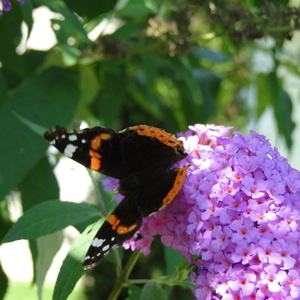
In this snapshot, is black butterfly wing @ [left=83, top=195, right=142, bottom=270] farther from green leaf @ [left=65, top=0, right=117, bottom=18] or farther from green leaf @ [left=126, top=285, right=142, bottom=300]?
green leaf @ [left=65, top=0, right=117, bottom=18]

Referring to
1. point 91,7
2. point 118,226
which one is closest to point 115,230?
point 118,226

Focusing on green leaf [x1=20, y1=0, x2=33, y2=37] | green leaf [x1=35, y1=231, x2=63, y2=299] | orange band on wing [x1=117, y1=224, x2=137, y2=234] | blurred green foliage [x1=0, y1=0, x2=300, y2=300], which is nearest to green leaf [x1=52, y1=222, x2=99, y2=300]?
blurred green foliage [x1=0, y1=0, x2=300, y2=300]

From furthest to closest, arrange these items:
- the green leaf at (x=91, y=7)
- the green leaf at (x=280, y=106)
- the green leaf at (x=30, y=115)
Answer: the green leaf at (x=280, y=106) → the green leaf at (x=91, y=7) → the green leaf at (x=30, y=115)

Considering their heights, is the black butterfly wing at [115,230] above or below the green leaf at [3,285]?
above

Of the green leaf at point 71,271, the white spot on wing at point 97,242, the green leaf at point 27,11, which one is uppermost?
the green leaf at point 27,11

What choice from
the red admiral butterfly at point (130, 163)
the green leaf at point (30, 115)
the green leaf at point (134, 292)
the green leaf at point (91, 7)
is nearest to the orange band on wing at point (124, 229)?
the red admiral butterfly at point (130, 163)

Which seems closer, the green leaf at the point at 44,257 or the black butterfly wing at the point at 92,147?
the black butterfly wing at the point at 92,147

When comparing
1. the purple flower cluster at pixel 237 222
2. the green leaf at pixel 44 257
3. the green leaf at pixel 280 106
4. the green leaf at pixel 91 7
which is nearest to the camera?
the purple flower cluster at pixel 237 222

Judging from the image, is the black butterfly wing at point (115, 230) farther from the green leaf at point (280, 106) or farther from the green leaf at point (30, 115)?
the green leaf at point (280, 106)
